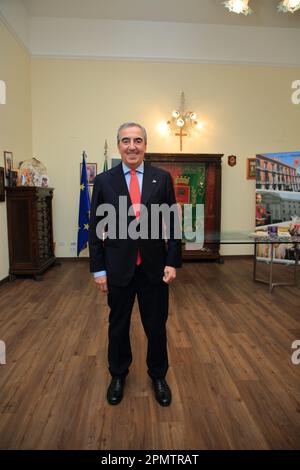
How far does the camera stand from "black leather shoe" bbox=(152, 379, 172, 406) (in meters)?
1.75

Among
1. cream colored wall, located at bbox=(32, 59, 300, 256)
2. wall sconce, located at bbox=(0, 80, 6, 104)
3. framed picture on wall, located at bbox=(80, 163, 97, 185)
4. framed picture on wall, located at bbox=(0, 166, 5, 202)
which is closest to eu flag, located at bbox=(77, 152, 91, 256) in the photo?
framed picture on wall, located at bbox=(80, 163, 97, 185)

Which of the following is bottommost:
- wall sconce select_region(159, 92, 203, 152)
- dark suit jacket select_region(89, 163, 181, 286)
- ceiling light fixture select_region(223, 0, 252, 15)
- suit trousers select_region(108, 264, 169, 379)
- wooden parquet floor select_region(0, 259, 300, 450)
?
wooden parquet floor select_region(0, 259, 300, 450)

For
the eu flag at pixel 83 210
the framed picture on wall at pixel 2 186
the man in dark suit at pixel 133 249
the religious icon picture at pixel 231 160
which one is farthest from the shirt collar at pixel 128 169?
the religious icon picture at pixel 231 160

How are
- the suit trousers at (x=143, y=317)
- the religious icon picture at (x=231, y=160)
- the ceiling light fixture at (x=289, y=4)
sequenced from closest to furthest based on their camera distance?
the suit trousers at (x=143, y=317) → the ceiling light fixture at (x=289, y=4) → the religious icon picture at (x=231, y=160)

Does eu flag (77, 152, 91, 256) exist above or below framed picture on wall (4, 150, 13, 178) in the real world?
below

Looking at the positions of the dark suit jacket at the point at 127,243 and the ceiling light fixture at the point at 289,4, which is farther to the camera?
the ceiling light fixture at the point at 289,4

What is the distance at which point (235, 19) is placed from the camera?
5031 millimetres

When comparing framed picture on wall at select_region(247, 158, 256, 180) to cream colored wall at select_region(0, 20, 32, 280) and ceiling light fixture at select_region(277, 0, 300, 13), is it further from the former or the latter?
cream colored wall at select_region(0, 20, 32, 280)

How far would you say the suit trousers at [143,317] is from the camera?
1.76m

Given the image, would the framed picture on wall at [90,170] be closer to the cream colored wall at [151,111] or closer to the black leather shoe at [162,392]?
the cream colored wall at [151,111]

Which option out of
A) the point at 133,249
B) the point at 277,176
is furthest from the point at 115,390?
the point at 277,176

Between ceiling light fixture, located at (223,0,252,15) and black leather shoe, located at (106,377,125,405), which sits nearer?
black leather shoe, located at (106,377,125,405)

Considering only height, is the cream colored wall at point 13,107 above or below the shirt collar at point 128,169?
above

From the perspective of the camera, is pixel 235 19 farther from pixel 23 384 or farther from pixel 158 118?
pixel 23 384
